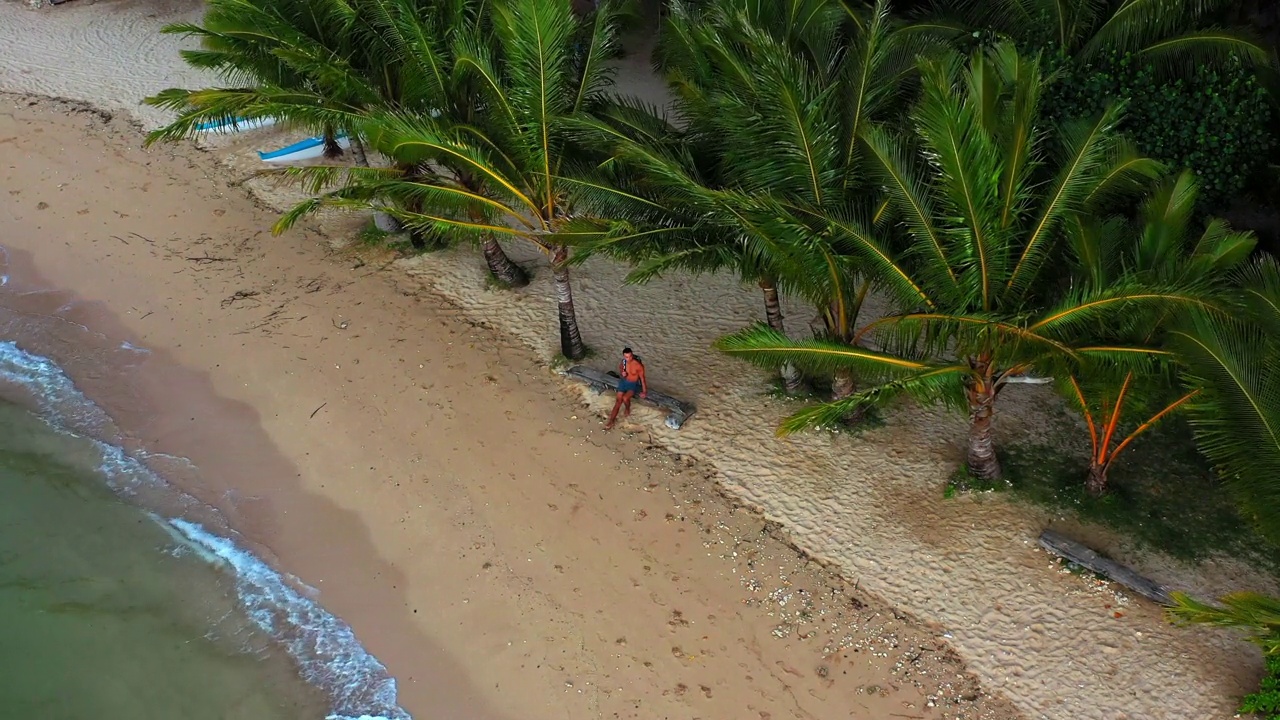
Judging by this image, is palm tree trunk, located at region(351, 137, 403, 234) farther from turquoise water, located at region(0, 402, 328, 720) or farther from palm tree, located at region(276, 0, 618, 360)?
turquoise water, located at region(0, 402, 328, 720)

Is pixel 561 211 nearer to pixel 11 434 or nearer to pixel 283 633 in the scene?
pixel 283 633

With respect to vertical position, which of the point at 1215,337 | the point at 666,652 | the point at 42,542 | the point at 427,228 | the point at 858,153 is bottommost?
the point at 42,542

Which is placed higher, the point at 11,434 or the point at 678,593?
the point at 678,593

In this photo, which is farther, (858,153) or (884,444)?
(884,444)

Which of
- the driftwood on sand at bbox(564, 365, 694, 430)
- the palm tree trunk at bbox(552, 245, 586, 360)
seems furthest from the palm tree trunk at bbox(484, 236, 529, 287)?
the driftwood on sand at bbox(564, 365, 694, 430)

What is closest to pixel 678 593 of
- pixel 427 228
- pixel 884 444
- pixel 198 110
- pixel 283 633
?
pixel 884 444

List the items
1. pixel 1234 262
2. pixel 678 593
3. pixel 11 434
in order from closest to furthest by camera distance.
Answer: pixel 1234 262
pixel 678 593
pixel 11 434
